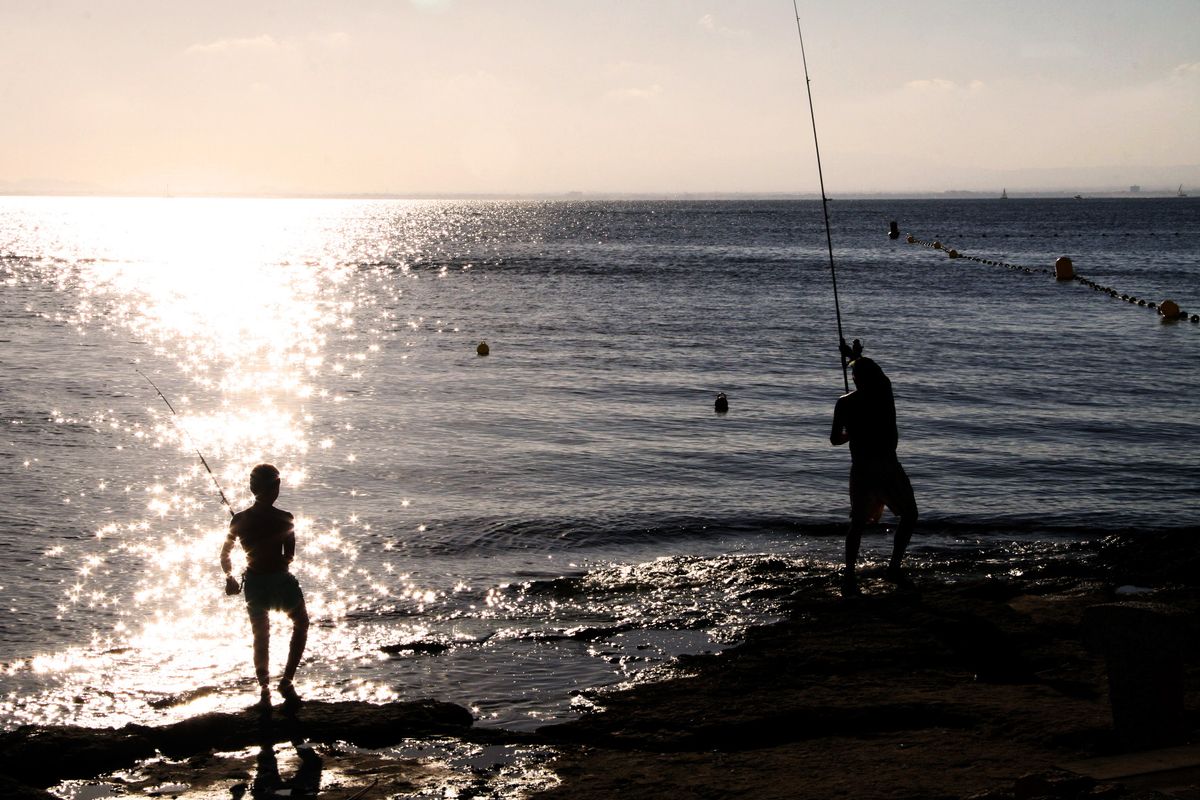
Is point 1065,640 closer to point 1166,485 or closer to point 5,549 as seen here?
point 1166,485

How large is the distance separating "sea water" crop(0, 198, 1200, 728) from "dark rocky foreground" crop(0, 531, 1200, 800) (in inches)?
22.0

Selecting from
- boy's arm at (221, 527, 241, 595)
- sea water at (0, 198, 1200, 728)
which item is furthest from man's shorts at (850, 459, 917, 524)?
boy's arm at (221, 527, 241, 595)

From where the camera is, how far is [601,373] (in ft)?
81.7

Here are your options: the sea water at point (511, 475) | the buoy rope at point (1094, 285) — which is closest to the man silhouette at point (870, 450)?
the sea water at point (511, 475)

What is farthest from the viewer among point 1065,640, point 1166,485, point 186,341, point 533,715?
point 186,341

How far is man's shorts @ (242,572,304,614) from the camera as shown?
742 cm

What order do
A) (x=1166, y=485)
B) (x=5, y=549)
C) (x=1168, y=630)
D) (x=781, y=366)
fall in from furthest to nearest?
(x=781, y=366)
(x=1166, y=485)
(x=5, y=549)
(x=1168, y=630)

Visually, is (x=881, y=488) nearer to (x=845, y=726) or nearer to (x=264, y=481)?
(x=845, y=726)

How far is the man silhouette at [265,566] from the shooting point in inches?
291

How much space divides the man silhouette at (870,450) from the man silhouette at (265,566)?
436 centimetres

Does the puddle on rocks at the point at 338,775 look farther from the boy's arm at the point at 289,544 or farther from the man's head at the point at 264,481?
the man's head at the point at 264,481

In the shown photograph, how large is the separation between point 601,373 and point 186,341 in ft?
47.1

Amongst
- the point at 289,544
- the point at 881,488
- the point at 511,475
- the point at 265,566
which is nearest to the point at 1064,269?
the point at 511,475

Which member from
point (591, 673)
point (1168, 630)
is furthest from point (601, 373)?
point (1168, 630)
